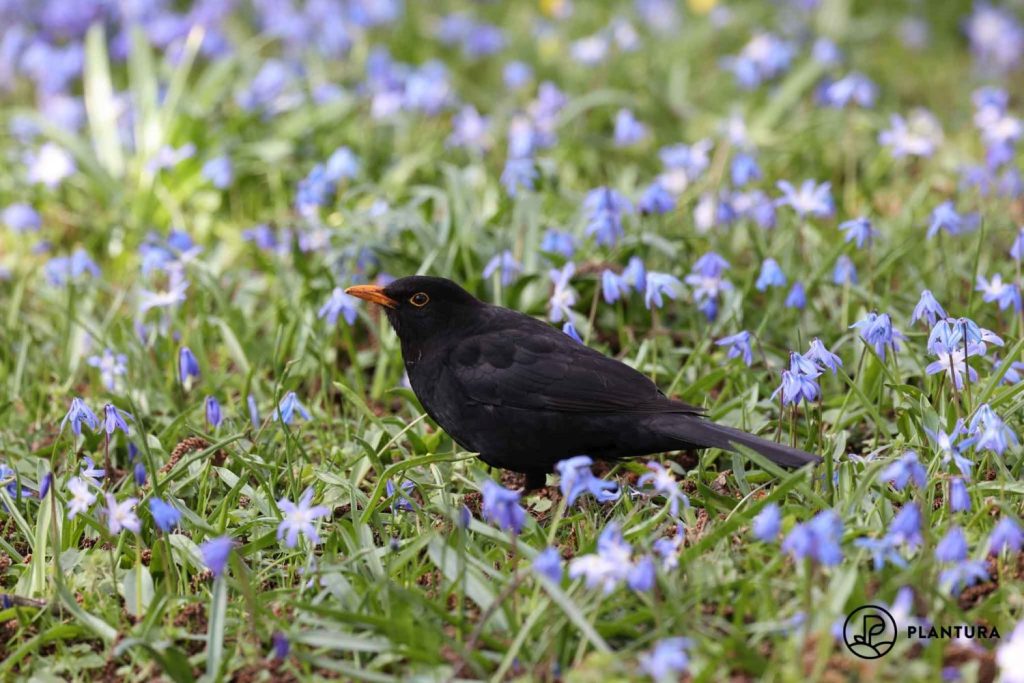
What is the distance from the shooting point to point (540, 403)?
405 centimetres

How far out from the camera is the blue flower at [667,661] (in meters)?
2.67

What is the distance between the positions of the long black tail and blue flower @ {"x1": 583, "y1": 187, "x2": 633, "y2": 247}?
149 cm

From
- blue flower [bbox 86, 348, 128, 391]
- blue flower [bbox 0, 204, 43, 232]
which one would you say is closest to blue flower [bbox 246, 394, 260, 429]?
blue flower [bbox 86, 348, 128, 391]

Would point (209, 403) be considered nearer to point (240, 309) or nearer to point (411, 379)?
point (411, 379)

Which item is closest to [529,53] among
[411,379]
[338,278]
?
[338,278]

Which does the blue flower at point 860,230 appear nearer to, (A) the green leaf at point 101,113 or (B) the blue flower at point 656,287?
(B) the blue flower at point 656,287

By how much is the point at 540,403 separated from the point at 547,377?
92mm

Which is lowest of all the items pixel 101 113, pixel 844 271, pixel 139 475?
pixel 139 475

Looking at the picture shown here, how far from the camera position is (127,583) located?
11.2ft

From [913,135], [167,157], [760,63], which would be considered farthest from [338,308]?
[760,63]

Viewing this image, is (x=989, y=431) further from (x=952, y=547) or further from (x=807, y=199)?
(x=807, y=199)

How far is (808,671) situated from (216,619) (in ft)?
4.56

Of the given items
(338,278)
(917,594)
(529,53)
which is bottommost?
(917,594)

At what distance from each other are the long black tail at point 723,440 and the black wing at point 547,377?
0.27 ft
